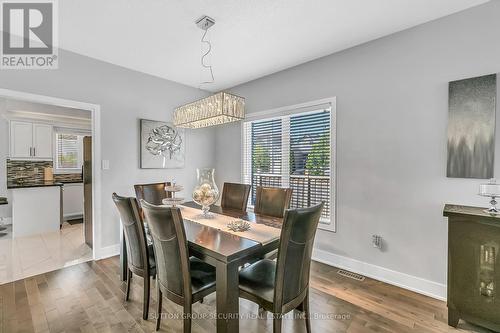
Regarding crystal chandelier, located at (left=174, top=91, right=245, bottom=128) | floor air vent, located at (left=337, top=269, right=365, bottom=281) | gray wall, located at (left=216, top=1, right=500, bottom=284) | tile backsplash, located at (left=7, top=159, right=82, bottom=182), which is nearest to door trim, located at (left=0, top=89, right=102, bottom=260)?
crystal chandelier, located at (left=174, top=91, right=245, bottom=128)

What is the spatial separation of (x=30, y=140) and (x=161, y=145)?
11.5 feet

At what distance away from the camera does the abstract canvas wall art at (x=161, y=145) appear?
3580 millimetres

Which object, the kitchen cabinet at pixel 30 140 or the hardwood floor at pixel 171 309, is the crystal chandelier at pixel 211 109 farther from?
the kitchen cabinet at pixel 30 140

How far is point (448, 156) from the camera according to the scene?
217cm

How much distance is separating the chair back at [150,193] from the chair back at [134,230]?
90cm

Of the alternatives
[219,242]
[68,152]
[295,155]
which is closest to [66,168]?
[68,152]

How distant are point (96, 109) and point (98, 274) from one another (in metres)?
2.03

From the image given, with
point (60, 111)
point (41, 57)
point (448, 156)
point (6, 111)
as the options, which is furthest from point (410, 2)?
point (6, 111)

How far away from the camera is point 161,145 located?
377 cm

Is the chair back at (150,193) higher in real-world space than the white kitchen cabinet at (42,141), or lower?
lower

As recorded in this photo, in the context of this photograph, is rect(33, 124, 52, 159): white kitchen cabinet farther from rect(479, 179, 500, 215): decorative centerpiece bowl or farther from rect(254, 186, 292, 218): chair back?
rect(479, 179, 500, 215): decorative centerpiece bowl

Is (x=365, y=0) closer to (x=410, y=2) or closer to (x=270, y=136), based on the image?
(x=410, y=2)

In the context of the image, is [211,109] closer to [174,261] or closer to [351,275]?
[174,261]

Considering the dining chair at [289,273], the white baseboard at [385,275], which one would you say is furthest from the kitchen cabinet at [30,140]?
the white baseboard at [385,275]
